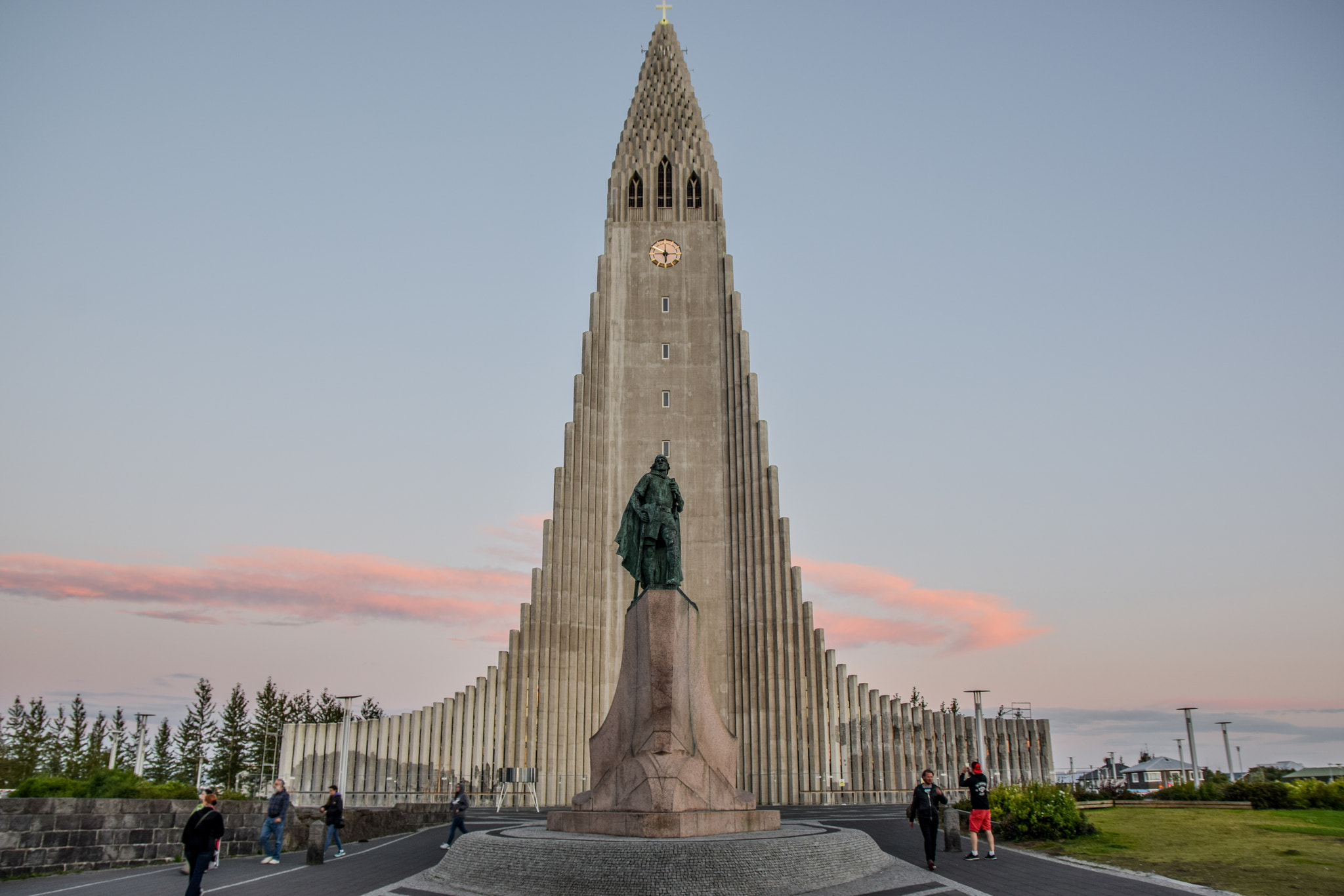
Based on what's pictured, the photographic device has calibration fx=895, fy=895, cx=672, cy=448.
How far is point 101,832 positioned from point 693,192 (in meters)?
38.6

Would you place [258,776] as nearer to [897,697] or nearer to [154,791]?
[897,697]

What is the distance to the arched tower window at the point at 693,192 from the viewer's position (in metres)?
45.4

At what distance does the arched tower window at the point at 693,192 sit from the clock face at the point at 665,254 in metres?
2.68

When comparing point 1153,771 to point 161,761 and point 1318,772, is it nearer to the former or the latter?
point 1318,772

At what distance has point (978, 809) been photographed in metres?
13.9

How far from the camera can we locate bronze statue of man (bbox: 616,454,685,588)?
13.3m

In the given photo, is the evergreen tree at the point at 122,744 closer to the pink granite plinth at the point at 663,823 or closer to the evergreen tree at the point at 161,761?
the evergreen tree at the point at 161,761

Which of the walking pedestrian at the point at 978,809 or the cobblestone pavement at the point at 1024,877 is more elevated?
the walking pedestrian at the point at 978,809

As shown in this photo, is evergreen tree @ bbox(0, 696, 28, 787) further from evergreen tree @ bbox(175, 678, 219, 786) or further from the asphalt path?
the asphalt path

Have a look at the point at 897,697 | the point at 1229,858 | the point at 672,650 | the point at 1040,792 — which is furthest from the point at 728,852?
the point at 897,697

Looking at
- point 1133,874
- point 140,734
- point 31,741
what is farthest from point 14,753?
point 1133,874

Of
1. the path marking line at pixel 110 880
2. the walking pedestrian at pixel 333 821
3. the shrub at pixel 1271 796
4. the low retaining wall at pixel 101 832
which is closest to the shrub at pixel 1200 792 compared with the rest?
the shrub at pixel 1271 796

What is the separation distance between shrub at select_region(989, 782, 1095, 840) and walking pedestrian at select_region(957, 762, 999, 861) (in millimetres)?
2241

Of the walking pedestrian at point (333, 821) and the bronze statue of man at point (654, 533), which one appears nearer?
the bronze statue of man at point (654, 533)
